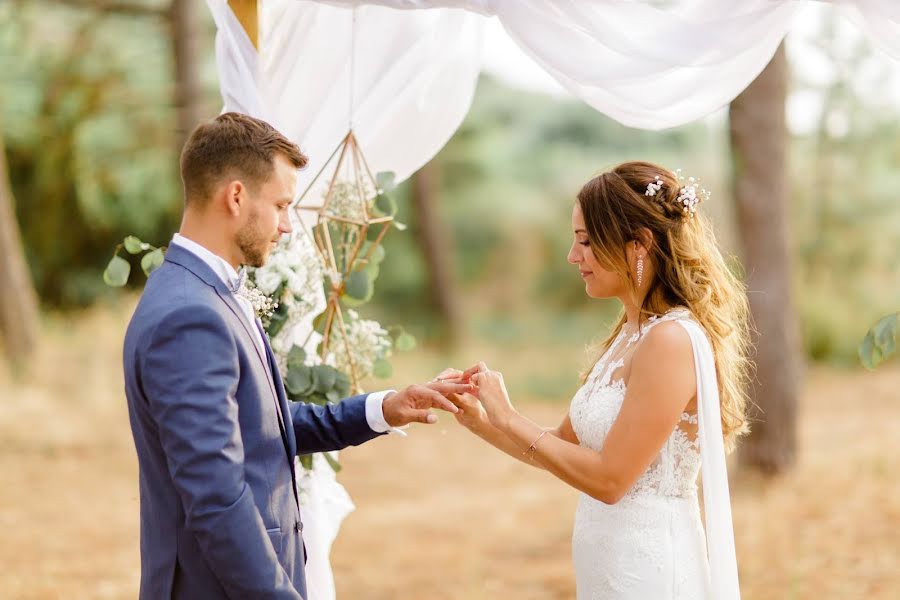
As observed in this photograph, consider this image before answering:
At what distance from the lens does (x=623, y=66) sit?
270 cm

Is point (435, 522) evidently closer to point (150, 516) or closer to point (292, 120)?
point (292, 120)

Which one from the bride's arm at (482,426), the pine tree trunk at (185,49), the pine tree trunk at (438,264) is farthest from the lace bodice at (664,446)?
the pine tree trunk at (438,264)

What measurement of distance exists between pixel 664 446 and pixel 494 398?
0.44 meters

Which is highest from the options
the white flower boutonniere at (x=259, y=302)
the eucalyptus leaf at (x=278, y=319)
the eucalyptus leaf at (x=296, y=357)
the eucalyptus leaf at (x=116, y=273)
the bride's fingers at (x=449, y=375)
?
the eucalyptus leaf at (x=116, y=273)

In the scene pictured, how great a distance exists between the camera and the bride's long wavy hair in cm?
247

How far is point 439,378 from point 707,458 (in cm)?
71

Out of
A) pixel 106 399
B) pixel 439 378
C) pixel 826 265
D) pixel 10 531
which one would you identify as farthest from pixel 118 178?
pixel 439 378

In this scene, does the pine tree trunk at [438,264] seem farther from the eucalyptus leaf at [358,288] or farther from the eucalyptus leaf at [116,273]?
the eucalyptus leaf at [116,273]

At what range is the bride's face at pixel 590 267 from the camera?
251cm

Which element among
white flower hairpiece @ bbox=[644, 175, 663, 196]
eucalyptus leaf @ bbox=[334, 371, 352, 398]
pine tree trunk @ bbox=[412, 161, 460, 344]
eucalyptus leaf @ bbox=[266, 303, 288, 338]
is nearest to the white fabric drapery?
white flower hairpiece @ bbox=[644, 175, 663, 196]

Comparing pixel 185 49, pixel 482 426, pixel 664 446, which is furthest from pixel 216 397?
pixel 185 49

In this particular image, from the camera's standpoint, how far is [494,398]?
8.16ft

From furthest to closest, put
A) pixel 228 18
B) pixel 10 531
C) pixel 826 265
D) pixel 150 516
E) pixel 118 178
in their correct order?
pixel 826 265
pixel 118 178
pixel 10 531
pixel 228 18
pixel 150 516

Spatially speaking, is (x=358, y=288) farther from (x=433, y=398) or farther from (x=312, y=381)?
(x=433, y=398)
